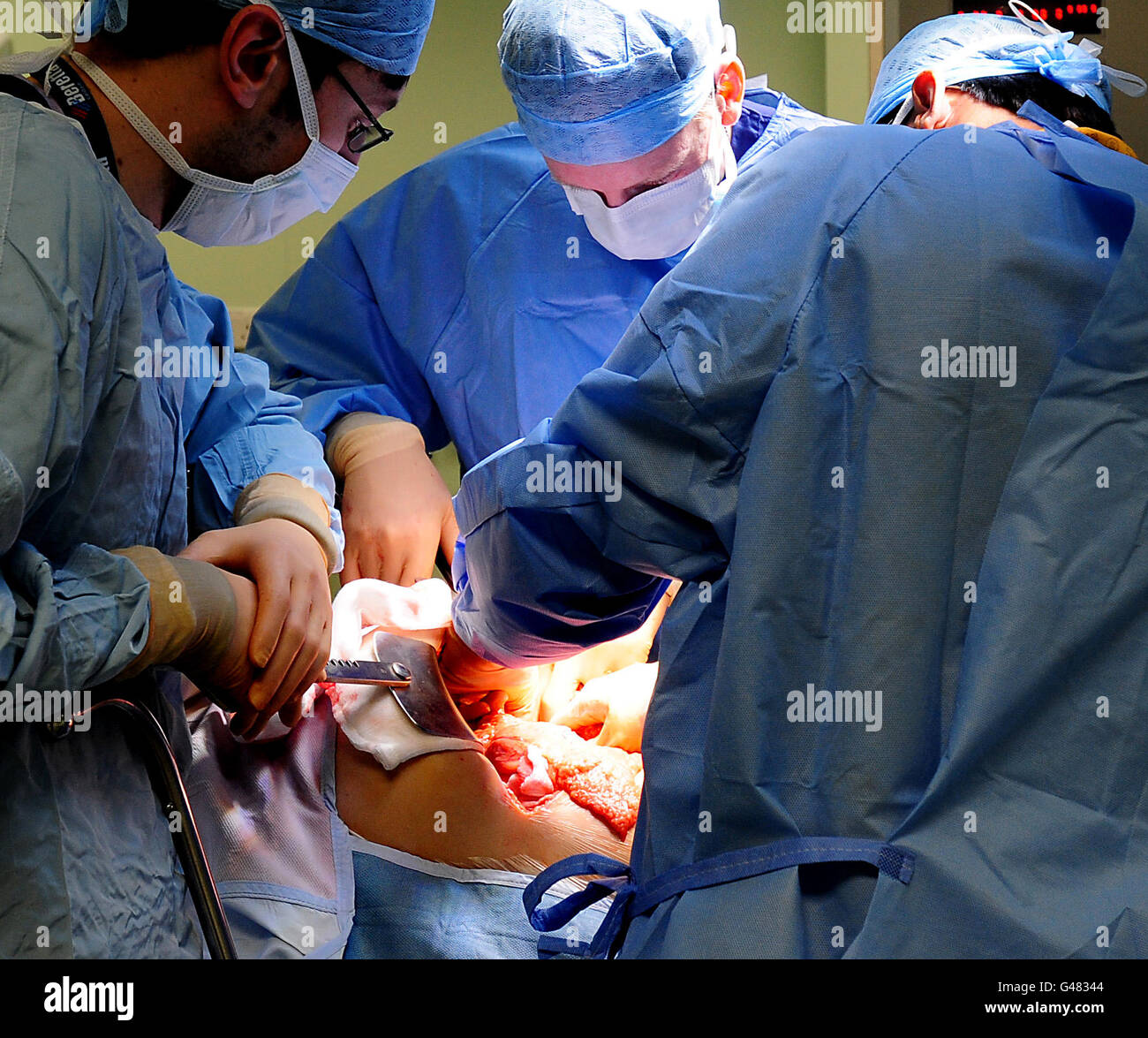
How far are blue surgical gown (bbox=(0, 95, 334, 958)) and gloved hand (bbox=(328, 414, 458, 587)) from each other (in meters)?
0.79

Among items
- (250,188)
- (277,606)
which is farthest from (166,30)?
(277,606)

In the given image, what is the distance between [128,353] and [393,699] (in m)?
0.94

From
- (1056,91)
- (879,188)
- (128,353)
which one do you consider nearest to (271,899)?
(128,353)

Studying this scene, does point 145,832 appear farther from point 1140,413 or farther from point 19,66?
point 1140,413

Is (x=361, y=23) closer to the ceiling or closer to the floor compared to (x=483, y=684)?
closer to the ceiling

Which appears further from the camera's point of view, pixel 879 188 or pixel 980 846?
pixel 879 188

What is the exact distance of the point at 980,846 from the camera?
1.19m

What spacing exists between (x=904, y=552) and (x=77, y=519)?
34.9 inches

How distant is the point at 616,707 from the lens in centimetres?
216
